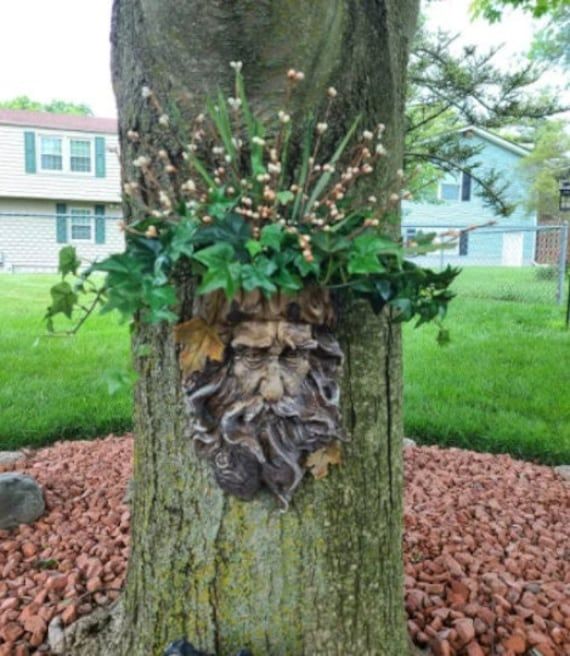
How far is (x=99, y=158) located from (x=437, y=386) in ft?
51.4

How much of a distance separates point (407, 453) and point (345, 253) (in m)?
2.40

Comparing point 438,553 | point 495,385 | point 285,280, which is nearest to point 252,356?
point 285,280

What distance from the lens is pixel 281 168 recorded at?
3.83 ft

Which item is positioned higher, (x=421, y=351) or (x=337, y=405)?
(x=337, y=405)

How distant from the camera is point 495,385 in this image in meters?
4.48

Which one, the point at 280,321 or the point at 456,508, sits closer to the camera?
the point at 280,321

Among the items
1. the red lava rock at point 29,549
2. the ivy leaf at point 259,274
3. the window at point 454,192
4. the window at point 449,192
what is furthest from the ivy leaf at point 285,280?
the window at point 449,192

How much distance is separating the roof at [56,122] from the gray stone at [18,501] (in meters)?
16.2

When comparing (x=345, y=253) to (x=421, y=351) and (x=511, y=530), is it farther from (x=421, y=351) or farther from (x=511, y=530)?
(x=421, y=351)

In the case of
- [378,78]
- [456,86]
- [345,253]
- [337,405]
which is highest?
[456,86]

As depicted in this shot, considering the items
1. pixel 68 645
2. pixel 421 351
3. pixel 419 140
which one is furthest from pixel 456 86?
pixel 68 645

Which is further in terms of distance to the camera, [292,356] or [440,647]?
[440,647]

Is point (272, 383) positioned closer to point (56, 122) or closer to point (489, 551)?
point (489, 551)

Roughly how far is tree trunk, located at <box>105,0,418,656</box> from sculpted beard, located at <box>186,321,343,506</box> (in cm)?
9
